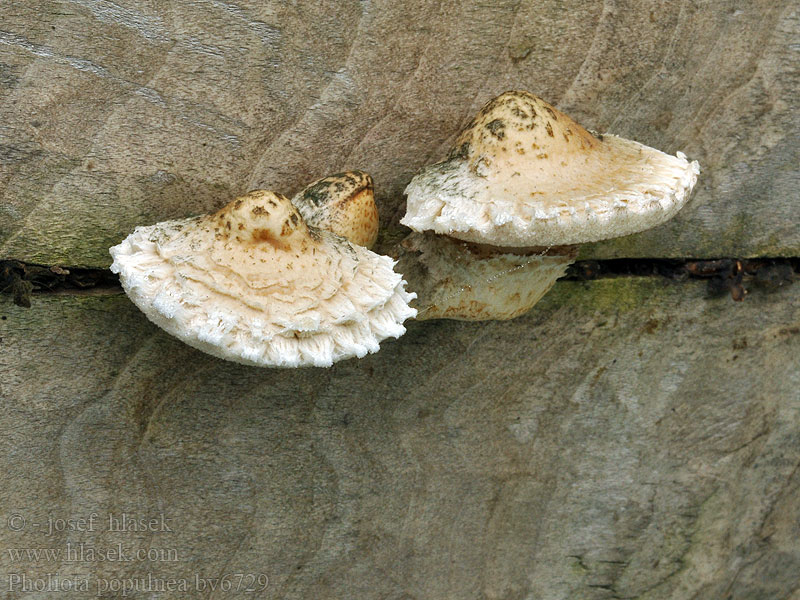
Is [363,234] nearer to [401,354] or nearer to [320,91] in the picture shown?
[320,91]

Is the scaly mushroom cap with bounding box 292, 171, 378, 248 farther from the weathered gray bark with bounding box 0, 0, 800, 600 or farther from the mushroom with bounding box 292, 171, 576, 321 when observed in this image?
the weathered gray bark with bounding box 0, 0, 800, 600

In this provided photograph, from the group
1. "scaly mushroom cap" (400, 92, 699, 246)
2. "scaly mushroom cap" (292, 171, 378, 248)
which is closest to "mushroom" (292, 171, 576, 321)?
"scaly mushroom cap" (292, 171, 378, 248)

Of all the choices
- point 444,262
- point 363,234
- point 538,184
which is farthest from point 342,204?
point 538,184

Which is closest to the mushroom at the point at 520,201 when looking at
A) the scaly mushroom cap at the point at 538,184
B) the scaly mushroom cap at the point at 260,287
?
the scaly mushroom cap at the point at 538,184

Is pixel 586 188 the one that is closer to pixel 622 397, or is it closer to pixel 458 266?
pixel 458 266

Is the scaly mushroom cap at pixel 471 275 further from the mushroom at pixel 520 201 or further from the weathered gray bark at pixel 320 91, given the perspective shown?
the weathered gray bark at pixel 320 91

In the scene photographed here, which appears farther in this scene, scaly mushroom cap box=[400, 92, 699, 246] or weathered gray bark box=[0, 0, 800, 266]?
weathered gray bark box=[0, 0, 800, 266]

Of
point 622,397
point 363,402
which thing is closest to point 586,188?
point 363,402
